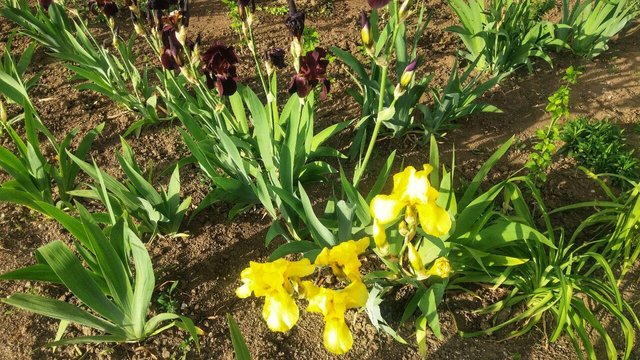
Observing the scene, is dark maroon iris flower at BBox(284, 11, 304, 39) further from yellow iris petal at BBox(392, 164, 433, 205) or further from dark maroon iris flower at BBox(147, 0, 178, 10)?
yellow iris petal at BBox(392, 164, 433, 205)

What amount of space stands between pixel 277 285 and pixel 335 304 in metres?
0.19

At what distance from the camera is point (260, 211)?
2.48m

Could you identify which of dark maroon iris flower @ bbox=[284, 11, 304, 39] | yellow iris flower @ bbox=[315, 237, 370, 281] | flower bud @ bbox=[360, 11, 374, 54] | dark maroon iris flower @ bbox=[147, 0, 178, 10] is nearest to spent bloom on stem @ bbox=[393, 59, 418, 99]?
flower bud @ bbox=[360, 11, 374, 54]

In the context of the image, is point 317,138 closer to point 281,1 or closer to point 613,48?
point 281,1

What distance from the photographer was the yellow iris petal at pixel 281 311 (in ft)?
4.20

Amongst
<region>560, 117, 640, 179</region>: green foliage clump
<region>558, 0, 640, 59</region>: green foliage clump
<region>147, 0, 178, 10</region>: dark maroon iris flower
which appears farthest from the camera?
<region>558, 0, 640, 59</region>: green foliage clump

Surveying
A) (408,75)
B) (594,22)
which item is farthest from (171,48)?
(594,22)

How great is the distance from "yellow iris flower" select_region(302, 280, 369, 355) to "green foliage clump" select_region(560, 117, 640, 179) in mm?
1967

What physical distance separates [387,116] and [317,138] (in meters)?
0.72

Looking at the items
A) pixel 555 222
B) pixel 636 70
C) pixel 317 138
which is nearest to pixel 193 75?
pixel 317 138

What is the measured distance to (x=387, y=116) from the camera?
5.77ft

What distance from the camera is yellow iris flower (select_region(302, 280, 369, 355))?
4.26ft

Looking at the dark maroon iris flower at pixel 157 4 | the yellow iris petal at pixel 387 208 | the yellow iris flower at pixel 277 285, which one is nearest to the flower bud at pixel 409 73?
the yellow iris petal at pixel 387 208

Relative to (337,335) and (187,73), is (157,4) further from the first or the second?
(337,335)
